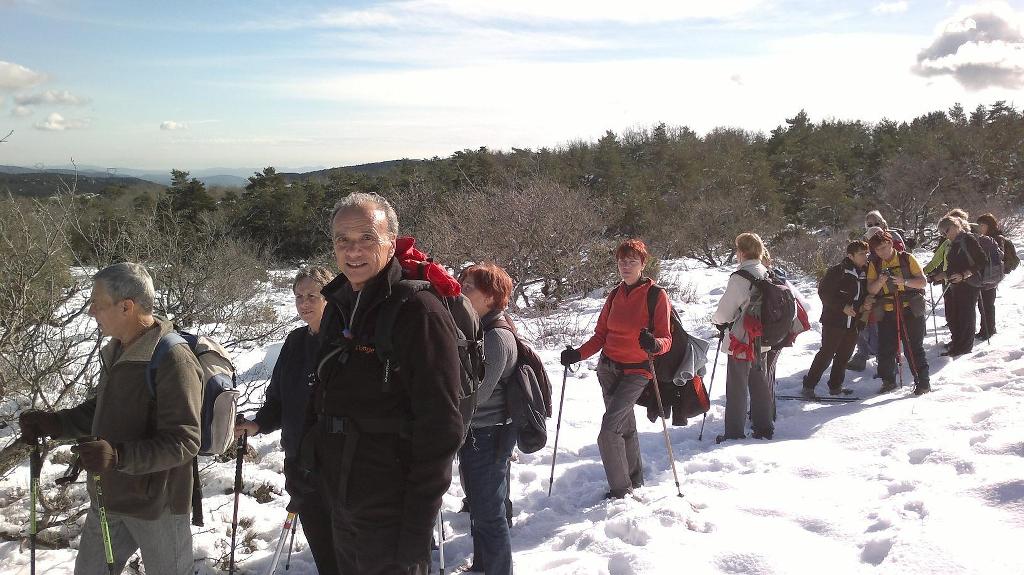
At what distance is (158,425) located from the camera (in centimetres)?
255

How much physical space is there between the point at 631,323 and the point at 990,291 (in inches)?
260

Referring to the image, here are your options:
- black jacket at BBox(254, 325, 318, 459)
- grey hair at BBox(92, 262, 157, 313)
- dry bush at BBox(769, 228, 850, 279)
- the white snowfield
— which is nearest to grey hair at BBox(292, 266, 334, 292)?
black jacket at BBox(254, 325, 318, 459)

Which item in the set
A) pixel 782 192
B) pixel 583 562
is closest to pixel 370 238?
pixel 583 562

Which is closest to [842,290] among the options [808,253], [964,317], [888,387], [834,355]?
[834,355]

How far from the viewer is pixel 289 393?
3.09m

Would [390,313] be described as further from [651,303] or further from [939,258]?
[939,258]

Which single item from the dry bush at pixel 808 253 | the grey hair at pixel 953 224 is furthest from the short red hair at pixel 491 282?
the dry bush at pixel 808 253

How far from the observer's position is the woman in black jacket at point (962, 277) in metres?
7.84

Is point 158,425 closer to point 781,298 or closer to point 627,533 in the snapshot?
point 627,533

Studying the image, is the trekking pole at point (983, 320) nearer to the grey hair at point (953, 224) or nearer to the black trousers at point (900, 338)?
the grey hair at point (953, 224)

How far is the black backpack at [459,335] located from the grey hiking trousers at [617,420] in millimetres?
2140

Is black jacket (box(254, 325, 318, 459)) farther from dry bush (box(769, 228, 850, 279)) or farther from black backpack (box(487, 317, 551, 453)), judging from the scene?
dry bush (box(769, 228, 850, 279))

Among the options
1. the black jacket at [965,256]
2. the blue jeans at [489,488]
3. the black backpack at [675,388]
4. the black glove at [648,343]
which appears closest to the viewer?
the blue jeans at [489,488]

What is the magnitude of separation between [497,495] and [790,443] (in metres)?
3.22
